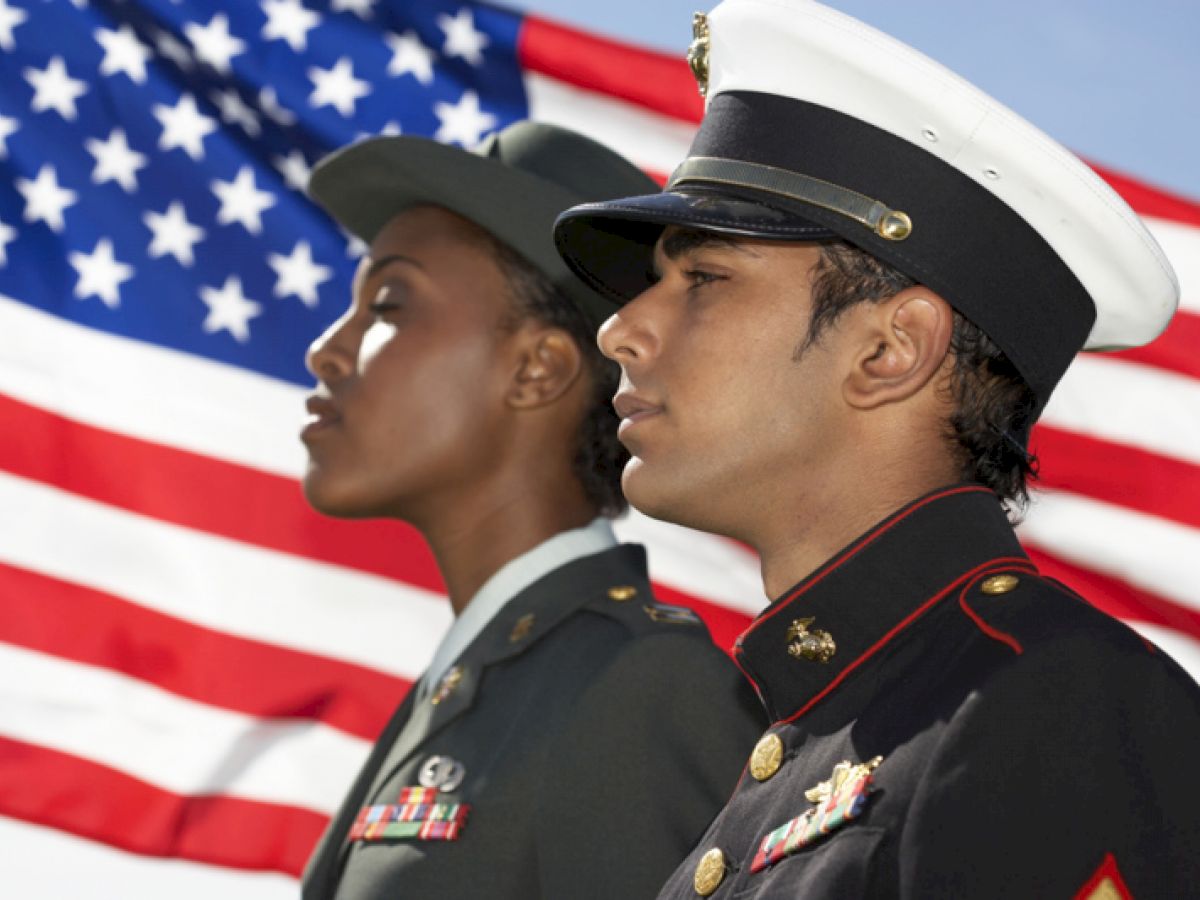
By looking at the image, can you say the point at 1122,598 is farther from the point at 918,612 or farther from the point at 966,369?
the point at 918,612

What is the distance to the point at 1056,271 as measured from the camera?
227cm

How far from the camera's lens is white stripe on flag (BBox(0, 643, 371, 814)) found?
182 inches

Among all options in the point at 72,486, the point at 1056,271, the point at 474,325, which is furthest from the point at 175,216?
the point at 1056,271

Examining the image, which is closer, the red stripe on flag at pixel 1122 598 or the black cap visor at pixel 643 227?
the black cap visor at pixel 643 227

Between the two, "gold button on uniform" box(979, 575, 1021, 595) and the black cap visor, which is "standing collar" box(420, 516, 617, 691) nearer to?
the black cap visor

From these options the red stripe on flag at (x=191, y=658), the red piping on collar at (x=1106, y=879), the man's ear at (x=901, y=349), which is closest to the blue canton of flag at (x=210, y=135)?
the red stripe on flag at (x=191, y=658)

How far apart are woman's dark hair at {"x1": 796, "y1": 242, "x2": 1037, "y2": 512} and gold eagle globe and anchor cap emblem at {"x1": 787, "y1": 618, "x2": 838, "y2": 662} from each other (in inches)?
11.5

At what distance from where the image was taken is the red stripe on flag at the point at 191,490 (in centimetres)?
477

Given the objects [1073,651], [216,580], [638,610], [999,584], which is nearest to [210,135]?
[216,580]

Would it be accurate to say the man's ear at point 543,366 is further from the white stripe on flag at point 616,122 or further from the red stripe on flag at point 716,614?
the white stripe on flag at point 616,122

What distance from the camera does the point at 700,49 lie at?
260 cm

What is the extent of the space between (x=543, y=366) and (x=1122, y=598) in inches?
61.4

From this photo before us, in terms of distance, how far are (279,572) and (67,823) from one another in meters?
0.81

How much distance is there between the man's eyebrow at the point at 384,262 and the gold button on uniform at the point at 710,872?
1.83 metres
